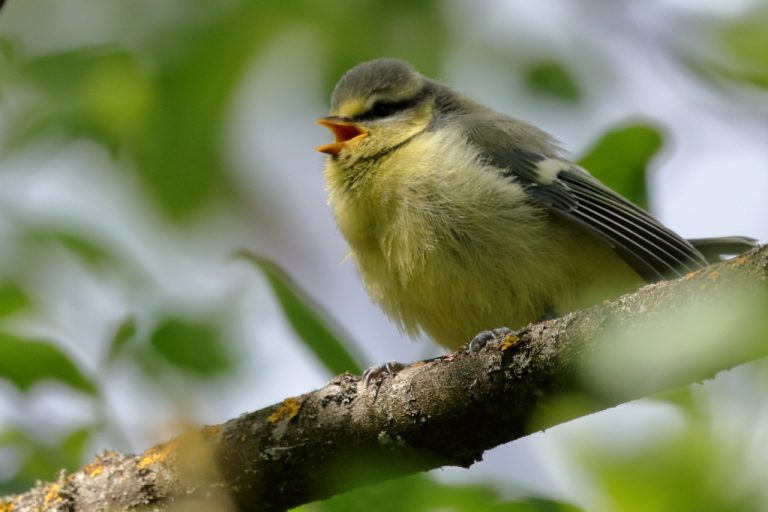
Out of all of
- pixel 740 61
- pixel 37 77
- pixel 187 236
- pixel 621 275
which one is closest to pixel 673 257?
pixel 621 275

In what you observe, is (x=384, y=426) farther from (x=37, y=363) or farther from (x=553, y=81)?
(x=553, y=81)

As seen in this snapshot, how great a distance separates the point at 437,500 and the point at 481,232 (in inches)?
88.6

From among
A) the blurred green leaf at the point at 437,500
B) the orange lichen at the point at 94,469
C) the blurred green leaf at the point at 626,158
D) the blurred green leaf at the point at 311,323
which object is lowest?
the blurred green leaf at the point at 437,500

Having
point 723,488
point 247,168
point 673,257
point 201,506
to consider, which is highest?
point 247,168

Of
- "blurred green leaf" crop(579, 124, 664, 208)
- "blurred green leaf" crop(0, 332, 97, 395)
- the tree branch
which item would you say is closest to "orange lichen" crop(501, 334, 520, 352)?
the tree branch

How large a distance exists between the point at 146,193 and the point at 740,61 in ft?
7.05

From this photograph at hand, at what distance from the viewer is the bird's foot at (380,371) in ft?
10.1

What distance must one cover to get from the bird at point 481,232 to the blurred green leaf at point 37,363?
1.65 meters

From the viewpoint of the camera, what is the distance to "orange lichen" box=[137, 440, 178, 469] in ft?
11.1

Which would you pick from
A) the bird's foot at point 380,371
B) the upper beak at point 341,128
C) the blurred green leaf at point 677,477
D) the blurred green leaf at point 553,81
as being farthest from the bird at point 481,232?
the blurred green leaf at point 677,477

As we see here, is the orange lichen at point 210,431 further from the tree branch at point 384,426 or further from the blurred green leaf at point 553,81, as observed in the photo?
the blurred green leaf at point 553,81

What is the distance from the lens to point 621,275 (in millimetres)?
4547

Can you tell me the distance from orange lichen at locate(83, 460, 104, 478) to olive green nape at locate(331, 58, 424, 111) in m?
2.41

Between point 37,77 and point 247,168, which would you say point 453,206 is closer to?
point 247,168
